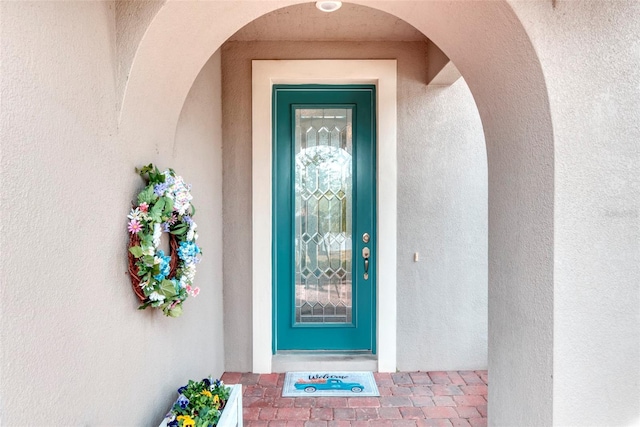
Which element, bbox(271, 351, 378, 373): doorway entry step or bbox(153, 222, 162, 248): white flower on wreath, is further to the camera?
bbox(271, 351, 378, 373): doorway entry step

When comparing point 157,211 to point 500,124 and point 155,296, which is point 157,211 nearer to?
point 155,296

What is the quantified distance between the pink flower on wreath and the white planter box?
0.83 meters

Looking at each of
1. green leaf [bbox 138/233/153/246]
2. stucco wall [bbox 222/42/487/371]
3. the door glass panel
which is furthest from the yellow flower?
the door glass panel

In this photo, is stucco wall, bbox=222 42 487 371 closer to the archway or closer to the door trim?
the door trim

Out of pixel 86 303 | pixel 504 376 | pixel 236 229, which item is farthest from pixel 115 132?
pixel 504 376

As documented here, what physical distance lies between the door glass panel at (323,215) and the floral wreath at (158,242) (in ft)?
4.15

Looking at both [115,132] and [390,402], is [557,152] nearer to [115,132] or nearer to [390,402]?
[115,132]

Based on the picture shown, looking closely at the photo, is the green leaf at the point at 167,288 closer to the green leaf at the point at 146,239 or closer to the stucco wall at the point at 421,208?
the green leaf at the point at 146,239

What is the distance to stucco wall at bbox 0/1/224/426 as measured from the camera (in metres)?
0.88

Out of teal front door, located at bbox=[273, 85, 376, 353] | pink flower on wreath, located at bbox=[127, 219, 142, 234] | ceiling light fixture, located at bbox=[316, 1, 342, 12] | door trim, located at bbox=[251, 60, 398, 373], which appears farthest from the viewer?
teal front door, located at bbox=[273, 85, 376, 353]

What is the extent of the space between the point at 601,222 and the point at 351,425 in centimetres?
168

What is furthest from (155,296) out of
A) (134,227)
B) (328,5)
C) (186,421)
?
(328,5)

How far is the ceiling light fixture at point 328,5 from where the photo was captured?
6.85ft

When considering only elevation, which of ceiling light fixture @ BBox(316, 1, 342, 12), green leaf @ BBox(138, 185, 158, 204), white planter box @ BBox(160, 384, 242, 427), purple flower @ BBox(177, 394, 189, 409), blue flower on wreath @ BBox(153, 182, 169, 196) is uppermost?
ceiling light fixture @ BBox(316, 1, 342, 12)
